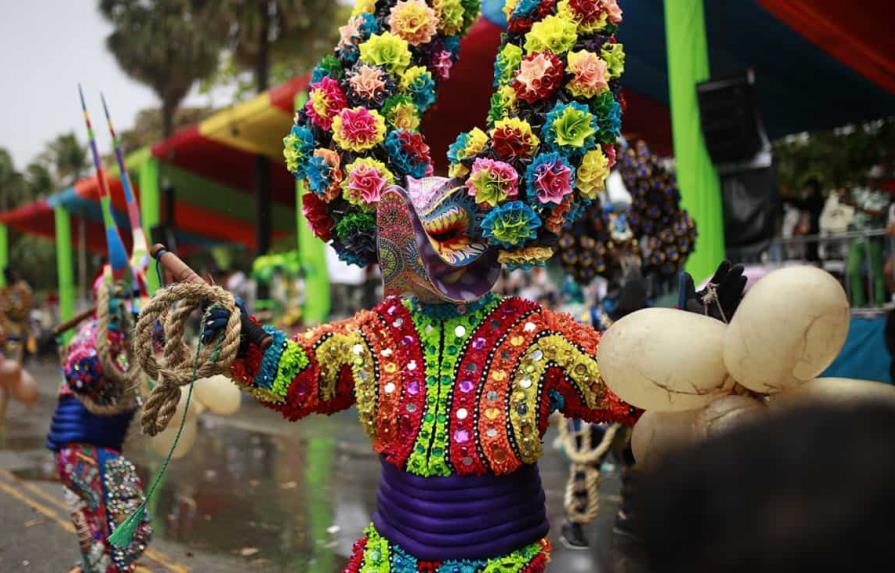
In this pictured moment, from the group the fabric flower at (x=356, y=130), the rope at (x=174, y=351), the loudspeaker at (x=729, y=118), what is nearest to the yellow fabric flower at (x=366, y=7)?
the fabric flower at (x=356, y=130)

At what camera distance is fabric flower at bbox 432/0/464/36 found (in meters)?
2.65

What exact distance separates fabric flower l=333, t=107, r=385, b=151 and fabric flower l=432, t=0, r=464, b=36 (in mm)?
492

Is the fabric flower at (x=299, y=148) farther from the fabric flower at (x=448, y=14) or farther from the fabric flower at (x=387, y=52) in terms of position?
the fabric flower at (x=448, y=14)

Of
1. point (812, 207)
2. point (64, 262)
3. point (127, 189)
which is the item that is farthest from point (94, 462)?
point (64, 262)

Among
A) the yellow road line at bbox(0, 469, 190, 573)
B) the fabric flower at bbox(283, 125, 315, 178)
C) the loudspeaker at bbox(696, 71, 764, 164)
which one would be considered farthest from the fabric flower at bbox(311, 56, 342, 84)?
the loudspeaker at bbox(696, 71, 764, 164)

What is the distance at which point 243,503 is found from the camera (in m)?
5.99

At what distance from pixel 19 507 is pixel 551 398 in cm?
519

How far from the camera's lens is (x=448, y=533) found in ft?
6.88

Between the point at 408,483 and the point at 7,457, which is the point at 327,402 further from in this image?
the point at 7,457

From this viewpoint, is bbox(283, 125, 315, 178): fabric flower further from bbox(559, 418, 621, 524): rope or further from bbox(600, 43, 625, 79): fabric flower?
bbox(559, 418, 621, 524): rope

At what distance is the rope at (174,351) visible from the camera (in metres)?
2.02

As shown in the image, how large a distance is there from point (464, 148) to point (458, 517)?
103cm

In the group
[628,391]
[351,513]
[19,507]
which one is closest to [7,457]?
[19,507]

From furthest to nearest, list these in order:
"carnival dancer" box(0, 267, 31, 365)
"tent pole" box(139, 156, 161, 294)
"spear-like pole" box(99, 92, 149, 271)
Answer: "tent pole" box(139, 156, 161, 294) < "carnival dancer" box(0, 267, 31, 365) < "spear-like pole" box(99, 92, 149, 271)
